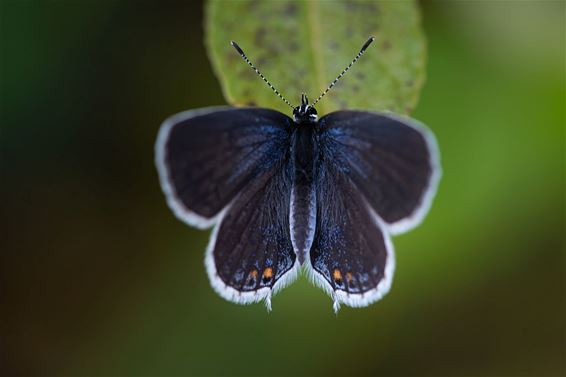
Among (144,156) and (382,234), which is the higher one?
(144,156)

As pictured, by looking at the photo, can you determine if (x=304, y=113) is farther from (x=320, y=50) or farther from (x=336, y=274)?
(x=336, y=274)

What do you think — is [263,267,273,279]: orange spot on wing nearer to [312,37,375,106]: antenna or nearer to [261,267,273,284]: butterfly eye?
[261,267,273,284]: butterfly eye

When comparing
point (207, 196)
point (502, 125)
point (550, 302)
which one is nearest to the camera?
point (207, 196)

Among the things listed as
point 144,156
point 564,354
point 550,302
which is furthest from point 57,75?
point 564,354

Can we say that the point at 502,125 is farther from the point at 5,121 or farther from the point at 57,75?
the point at 5,121

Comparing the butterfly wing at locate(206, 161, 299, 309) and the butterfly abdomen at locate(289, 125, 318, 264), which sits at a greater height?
the butterfly abdomen at locate(289, 125, 318, 264)


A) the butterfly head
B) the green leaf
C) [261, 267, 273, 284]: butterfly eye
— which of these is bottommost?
[261, 267, 273, 284]: butterfly eye

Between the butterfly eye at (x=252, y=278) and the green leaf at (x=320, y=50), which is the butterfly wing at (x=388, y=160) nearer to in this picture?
the green leaf at (x=320, y=50)

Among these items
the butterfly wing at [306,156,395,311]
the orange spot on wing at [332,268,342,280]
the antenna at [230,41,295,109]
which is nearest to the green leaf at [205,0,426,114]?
the antenna at [230,41,295,109]
